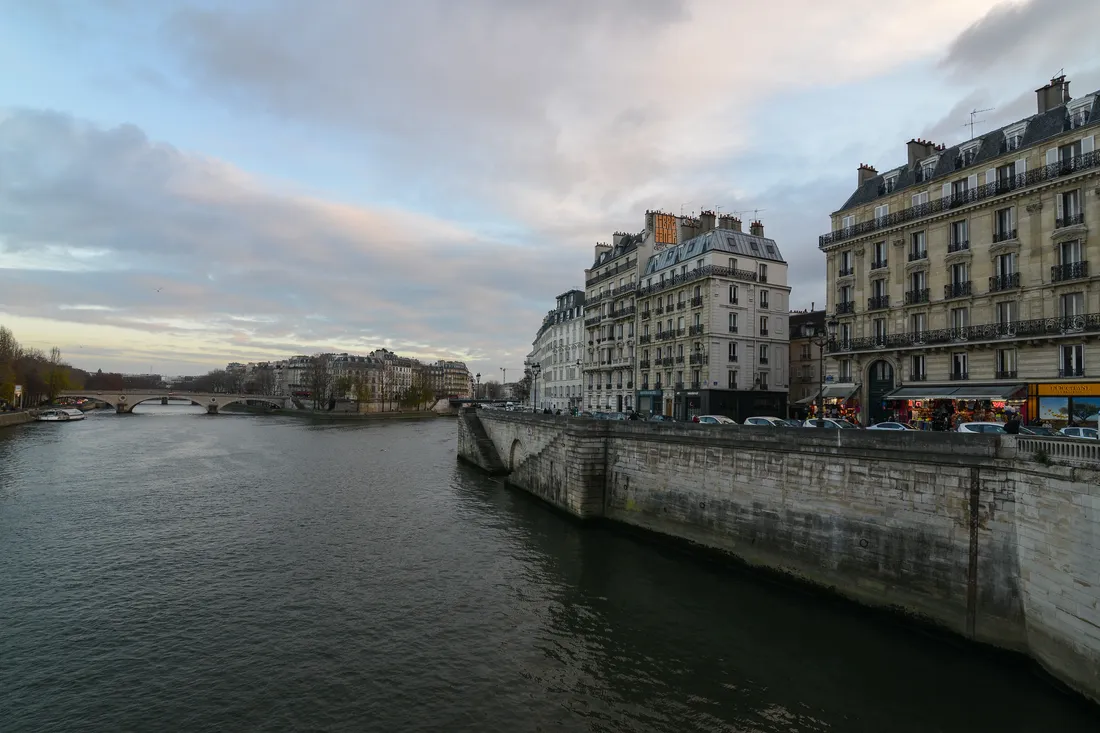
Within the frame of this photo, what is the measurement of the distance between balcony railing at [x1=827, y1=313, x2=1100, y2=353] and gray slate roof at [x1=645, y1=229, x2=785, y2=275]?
13212 mm

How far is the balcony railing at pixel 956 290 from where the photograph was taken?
30.3 meters

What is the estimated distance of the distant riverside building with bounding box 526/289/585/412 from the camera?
2746 inches

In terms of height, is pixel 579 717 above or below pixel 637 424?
below

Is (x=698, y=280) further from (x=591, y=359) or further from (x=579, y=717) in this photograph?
(x=579, y=717)

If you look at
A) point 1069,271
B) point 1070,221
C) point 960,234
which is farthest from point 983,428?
point 960,234

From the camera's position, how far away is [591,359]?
208ft

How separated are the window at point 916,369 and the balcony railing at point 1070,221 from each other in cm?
896

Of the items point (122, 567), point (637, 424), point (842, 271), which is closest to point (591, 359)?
point (842, 271)

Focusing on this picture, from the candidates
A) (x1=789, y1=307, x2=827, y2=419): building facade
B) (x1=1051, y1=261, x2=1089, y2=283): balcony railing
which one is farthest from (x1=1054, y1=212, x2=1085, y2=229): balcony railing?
(x1=789, y1=307, x2=827, y2=419): building facade

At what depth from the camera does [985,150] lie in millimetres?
30938

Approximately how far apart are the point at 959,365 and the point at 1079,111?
12.9 metres

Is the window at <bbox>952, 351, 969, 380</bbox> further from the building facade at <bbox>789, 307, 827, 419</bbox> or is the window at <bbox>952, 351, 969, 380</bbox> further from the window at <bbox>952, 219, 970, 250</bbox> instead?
the building facade at <bbox>789, 307, 827, 419</bbox>

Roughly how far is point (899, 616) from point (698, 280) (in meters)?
33.8

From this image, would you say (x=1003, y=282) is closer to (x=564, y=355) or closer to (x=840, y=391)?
(x=840, y=391)
